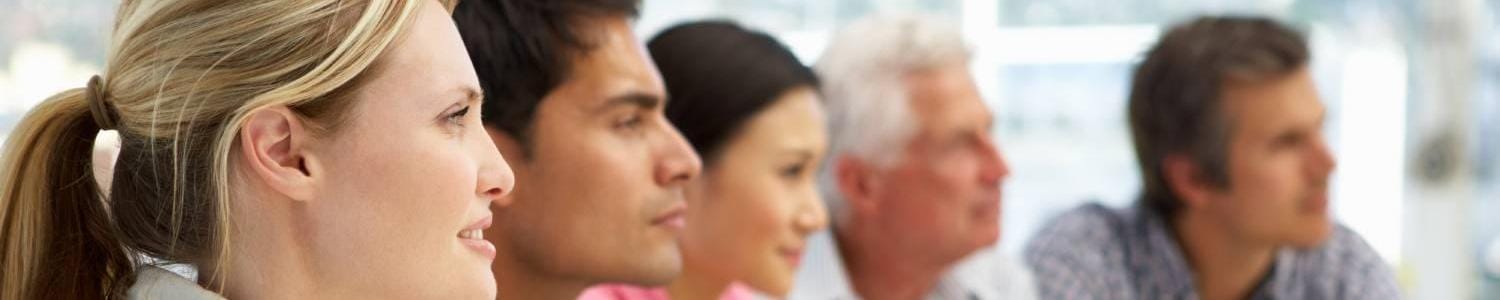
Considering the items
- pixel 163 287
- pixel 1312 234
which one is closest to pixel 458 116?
pixel 163 287

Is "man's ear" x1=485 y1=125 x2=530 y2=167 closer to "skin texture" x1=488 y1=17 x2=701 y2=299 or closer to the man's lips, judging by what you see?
"skin texture" x1=488 y1=17 x2=701 y2=299

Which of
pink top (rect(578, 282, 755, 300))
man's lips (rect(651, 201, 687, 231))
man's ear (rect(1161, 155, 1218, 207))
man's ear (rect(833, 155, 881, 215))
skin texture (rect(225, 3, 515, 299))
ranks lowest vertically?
man's ear (rect(1161, 155, 1218, 207))

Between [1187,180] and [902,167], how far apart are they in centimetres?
44

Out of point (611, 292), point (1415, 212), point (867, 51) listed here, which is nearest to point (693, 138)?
point (611, 292)

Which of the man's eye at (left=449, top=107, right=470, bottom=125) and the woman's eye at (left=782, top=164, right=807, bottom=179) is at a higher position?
the man's eye at (left=449, top=107, right=470, bottom=125)

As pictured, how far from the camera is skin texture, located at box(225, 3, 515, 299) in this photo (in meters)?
0.91

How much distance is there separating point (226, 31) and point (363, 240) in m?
0.12

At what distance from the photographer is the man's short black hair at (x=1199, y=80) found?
6.39 feet

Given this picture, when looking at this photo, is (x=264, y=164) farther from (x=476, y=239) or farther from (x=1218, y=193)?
(x=1218, y=193)

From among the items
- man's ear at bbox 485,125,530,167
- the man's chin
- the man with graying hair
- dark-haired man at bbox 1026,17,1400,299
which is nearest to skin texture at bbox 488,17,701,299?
man's ear at bbox 485,125,530,167

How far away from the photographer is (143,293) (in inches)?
36.4

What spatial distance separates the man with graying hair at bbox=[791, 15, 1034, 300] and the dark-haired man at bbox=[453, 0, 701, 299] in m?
0.39

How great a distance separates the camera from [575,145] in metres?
1.22

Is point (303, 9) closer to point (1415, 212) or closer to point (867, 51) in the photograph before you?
point (867, 51)
